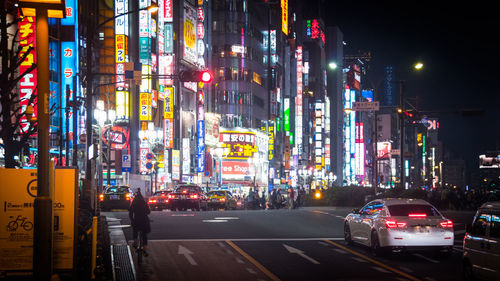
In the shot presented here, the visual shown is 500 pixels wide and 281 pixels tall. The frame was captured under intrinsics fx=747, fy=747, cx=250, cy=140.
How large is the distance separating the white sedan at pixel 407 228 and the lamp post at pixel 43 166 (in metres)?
11.1

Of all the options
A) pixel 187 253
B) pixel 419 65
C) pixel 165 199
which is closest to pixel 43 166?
pixel 187 253

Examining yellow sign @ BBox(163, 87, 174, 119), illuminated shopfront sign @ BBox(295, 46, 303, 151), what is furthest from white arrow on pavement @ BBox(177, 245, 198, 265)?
illuminated shopfront sign @ BBox(295, 46, 303, 151)

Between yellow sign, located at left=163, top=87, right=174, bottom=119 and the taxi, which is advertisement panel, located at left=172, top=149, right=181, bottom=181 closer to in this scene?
yellow sign, located at left=163, top=87, right=174, bottom=119

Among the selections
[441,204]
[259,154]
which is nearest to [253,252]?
[441,204]

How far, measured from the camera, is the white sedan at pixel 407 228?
19.9 metres

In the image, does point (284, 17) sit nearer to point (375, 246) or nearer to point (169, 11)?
point (169, 11)

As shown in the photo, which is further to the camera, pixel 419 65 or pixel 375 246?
pixel 419 65

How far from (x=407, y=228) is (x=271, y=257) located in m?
3.75

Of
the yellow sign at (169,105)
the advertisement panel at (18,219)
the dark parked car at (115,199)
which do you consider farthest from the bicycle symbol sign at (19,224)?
the yellow sign at (169,105)

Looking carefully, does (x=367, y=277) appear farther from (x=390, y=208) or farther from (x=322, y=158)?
(x=322, y=158)

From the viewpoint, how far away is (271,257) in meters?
20.4

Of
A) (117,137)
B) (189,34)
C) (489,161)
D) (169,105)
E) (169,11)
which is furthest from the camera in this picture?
(489,161)

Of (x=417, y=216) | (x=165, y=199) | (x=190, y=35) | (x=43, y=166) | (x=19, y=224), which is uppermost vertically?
(x=190, y=35)

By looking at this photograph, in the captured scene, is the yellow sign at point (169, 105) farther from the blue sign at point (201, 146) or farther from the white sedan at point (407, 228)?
the white sedan at point (407, 228)
